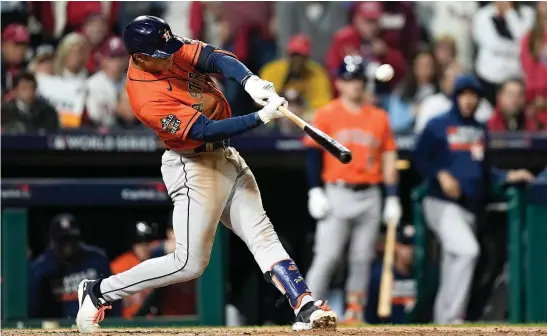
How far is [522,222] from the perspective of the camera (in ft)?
26.8

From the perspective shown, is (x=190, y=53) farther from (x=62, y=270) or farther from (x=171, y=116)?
(x=62, y=270)

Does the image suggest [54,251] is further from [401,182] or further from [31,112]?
[401,182]

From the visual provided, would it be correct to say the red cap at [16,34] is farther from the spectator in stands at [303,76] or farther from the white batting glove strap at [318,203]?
the white batting glove strap at [318,203]

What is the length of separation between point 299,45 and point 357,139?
1253 millimetres

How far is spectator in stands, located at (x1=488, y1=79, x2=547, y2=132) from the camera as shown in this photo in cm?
914

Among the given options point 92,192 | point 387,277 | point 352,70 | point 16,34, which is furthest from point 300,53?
point 16,34

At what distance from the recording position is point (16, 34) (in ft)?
28.9

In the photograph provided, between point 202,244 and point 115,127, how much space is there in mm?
3526

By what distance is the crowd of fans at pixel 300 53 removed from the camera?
880 cm

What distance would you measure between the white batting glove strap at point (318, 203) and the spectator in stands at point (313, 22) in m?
1.48

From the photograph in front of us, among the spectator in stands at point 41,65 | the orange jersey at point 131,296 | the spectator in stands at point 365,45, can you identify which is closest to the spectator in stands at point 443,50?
the spectator in stands at point 365,45

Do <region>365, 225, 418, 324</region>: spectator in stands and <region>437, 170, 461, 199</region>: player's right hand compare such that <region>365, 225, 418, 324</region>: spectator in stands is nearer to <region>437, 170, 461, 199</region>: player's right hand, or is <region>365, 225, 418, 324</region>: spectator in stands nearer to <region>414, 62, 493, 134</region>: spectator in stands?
<region>437, 170, 461, 199</region>: player's right hand

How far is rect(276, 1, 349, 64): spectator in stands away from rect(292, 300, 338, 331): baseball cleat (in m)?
3.93

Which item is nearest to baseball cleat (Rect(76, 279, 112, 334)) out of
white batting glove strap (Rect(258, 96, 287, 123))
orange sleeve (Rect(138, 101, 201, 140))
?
orange sleeve (Rect(138, 101, 201, 140))
